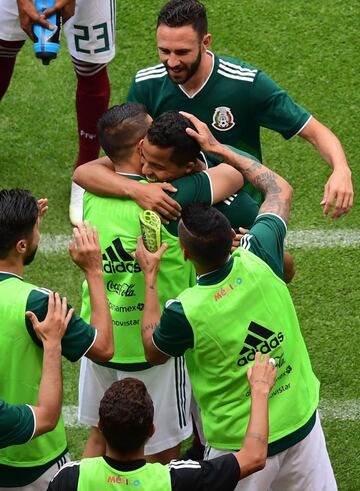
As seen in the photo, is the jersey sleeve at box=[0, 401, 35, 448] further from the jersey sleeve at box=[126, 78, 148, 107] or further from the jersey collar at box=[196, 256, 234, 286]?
the jersey sleeve at box=[126, 78, 148, 107]

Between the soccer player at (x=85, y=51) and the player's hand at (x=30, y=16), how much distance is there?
0.14 feet

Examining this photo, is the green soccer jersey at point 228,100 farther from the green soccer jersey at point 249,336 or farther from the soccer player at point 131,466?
the soccer player at point 131,466

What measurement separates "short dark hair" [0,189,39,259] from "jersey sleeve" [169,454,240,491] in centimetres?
112

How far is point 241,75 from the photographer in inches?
222

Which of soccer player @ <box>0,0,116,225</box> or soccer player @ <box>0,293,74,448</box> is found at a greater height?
soccer player @ <box>0,293,74,448</box>

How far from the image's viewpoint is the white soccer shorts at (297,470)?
4590 millimetres

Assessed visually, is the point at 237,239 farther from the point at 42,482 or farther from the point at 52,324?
the point at 42,482

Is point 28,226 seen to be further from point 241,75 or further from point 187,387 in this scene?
point 241,75

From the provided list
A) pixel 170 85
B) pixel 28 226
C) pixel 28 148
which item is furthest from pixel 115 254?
pixel 28 148

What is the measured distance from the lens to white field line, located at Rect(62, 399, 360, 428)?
238 inches

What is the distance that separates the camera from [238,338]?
439cm

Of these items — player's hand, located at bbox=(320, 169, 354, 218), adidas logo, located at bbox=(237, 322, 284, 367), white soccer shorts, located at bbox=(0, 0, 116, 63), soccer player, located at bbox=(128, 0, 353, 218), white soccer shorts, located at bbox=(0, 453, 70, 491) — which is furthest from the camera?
white soccer shorts, located at bbox=(0, 0, 116, 63)

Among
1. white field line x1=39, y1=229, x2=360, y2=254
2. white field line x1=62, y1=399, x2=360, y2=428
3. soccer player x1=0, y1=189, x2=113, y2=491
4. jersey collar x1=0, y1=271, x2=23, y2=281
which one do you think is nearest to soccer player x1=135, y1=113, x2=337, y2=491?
soccer player x1=0, y1=189, x2=113, y2=491

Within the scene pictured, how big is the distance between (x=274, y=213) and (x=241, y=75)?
1.11m
